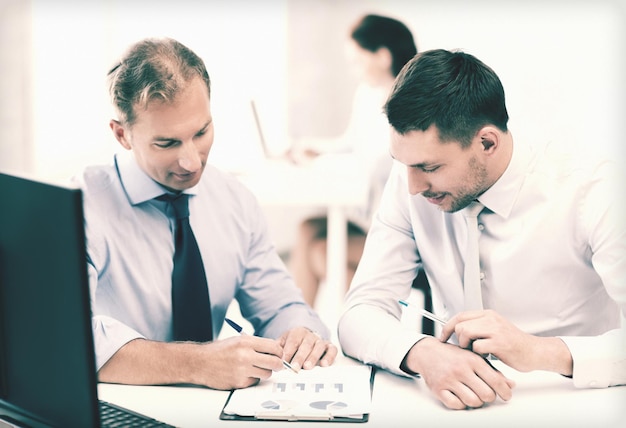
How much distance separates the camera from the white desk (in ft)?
3.70

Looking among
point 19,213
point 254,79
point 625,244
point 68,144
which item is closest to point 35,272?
point 19,213

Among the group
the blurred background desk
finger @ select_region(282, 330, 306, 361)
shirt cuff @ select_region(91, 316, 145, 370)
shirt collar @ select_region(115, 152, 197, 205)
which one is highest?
shirt collar @ select_region(115, 152, 197, 205)

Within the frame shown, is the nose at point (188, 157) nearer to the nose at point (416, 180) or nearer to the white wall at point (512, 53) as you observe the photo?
the nose at point (416, 180)

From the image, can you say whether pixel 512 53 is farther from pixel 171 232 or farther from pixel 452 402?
pixel 452 402

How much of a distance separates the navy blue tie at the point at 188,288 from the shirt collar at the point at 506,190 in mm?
609

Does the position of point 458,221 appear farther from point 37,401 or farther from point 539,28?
point 539,28

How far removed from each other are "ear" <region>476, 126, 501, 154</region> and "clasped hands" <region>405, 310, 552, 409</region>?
1.27ft

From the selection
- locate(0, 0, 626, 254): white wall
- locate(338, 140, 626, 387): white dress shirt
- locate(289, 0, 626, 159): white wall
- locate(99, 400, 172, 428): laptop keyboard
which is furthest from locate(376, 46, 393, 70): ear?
locate(99, 400, 172, 428): laptop keyboard

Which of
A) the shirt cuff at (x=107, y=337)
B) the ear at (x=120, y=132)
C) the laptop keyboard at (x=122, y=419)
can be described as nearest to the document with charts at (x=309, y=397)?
the laptop keyboard at (x=122, y=419)

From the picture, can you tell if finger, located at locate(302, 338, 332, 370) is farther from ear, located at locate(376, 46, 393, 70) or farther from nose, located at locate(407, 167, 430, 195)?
ear, located at locate(376, 46, 393, 70)

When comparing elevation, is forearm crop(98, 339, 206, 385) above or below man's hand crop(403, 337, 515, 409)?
below

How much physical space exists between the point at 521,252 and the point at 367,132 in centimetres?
191

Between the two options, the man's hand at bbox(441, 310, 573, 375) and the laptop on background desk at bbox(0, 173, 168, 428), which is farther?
the man's hand at bbox(441, 310, 573, 375)

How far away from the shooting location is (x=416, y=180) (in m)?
1.44
